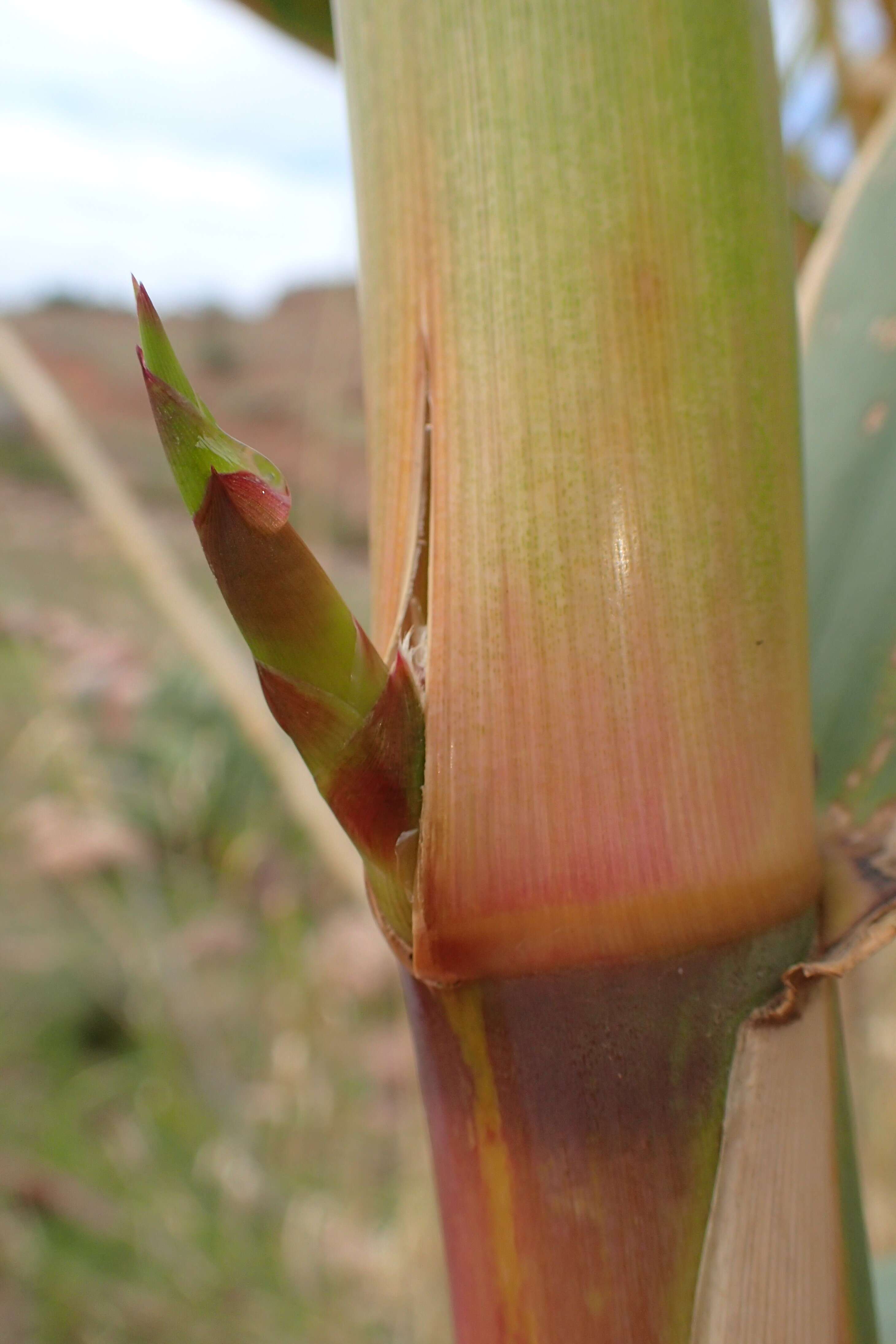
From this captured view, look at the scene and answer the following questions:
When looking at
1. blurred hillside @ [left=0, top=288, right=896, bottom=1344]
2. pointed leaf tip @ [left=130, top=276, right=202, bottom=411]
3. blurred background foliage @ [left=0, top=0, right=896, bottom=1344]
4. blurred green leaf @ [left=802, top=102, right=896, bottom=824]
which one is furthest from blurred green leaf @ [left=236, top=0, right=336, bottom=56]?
blurred hillside @ [left=0, top=288, right=896, bottom=1344]

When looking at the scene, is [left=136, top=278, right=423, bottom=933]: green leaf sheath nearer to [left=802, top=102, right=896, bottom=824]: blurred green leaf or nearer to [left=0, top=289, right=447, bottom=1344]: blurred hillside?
[left=802, top=102, right=896, bottom=824]: blurred green leaf

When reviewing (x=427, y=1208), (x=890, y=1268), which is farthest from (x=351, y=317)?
(x=890, y=1268)

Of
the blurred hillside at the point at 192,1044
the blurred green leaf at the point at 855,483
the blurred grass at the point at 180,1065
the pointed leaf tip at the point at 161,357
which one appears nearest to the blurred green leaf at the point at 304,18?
the blurred green leaf at the point at 855,483

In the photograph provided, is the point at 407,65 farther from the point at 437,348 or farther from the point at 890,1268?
the point at 890,1268

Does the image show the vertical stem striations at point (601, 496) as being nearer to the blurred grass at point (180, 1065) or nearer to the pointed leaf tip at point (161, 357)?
the pointed leaf tip at point (161, 357)

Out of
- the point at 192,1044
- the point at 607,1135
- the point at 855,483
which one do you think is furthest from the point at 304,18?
the point at 192,1044

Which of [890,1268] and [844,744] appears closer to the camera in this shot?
[844,744]

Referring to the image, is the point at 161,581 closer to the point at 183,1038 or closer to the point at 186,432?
the point at 186,432
